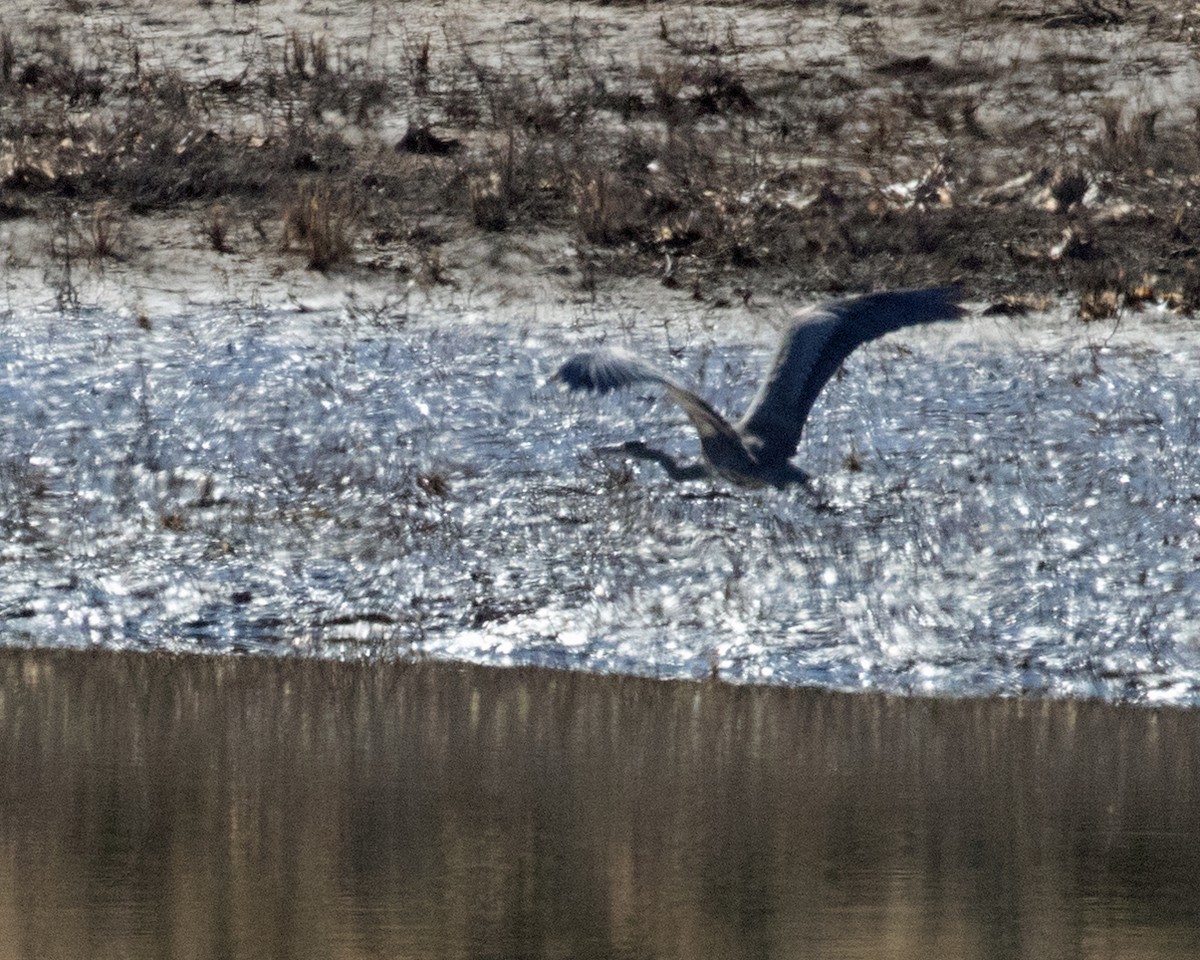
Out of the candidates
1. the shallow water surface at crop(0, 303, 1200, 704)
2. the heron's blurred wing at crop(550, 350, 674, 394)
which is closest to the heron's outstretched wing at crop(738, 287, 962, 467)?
the shallow water surface at crop(0, 303, 1200, 704)

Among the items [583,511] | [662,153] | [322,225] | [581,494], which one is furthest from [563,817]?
[662,153]

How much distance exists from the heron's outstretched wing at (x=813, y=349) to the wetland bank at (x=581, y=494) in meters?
0.61

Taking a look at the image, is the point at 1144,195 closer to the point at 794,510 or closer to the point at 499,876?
the point at 794,510

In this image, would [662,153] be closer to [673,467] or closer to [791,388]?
[791,388]

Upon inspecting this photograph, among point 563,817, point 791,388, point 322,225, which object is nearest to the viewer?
point 563,817

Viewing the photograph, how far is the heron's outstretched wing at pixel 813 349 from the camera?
9.71m

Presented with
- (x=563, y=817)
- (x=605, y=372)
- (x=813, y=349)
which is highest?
(x=605, y=372)

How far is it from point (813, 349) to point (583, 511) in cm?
146

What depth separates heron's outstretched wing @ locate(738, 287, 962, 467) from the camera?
382 inches

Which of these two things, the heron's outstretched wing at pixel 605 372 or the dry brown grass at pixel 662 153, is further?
the dry brown grass at pixel 662 153

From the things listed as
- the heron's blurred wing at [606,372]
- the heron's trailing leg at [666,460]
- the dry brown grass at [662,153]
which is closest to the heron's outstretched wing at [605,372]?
the heron's blurred wing at [606,372]

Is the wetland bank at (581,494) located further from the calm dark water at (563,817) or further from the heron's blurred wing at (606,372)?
the heron's blurred wing at (606,372)

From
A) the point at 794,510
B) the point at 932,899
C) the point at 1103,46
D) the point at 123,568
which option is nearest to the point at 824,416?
the point at 794,510

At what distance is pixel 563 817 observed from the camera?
24.7 feet
